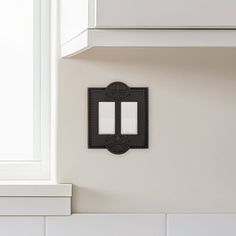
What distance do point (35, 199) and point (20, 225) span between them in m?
0.08

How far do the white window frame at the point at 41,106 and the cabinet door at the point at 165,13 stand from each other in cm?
48

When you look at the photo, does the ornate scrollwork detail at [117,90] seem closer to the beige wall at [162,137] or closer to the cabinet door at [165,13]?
the beige wall at [162,137]

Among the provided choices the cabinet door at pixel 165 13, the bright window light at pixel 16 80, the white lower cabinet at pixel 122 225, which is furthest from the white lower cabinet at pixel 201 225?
the cabinet door at pixel 165 13

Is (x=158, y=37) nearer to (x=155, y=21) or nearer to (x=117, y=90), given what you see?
(x=155, y=21)

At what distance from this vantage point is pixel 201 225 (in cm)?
146

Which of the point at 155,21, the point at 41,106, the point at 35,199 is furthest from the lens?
the point at 41,106

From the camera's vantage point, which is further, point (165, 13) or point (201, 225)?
point (201, 225)

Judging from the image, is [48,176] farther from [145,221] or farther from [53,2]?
[53,2]

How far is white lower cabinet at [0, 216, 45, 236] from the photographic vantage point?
4.74 feet

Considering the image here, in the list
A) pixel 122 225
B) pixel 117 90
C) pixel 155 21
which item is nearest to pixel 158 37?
pixel 155 21

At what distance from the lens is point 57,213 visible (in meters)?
1.44

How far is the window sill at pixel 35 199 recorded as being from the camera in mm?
1429

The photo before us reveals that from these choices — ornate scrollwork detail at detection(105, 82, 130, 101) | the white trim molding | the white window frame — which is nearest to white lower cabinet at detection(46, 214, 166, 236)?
the white window frame

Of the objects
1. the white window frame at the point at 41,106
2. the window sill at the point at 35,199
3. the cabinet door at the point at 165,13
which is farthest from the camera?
the white window frame at the point at 41,106
